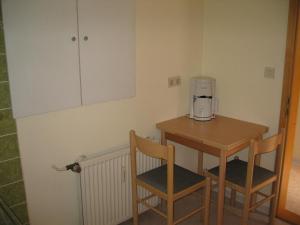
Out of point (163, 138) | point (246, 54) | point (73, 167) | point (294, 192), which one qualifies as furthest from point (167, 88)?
point (294, 192)

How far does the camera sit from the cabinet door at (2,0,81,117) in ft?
5.96

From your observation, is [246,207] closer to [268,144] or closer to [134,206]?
[268,144]

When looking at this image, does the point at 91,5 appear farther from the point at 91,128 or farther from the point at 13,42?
the point at 91,128

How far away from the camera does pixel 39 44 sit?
1.91 meters

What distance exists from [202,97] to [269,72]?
53 cm

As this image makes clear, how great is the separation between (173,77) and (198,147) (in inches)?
24.5

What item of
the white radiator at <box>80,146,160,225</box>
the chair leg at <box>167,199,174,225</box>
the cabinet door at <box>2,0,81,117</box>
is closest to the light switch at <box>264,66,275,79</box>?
the white radiator at <box>80,146,160,225</box>

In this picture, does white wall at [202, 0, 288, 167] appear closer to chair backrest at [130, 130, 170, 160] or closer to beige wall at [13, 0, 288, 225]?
beige wall at [13, 0, 288, 225]

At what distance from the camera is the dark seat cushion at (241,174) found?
7.80ft

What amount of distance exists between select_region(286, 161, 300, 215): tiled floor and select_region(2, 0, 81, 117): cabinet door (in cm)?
194

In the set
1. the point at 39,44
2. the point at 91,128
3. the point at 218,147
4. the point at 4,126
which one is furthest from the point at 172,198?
the point at 39,44

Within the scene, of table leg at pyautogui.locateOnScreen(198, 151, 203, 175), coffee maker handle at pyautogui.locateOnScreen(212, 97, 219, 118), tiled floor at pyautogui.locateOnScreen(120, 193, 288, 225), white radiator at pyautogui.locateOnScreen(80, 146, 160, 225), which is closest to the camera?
white radiator at pyautogui.locateOnScreen(80, 146, 160, 225)

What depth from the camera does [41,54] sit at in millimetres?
1931

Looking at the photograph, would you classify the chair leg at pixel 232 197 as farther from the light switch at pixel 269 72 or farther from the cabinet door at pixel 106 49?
the cabinet door at pixel 106 49
